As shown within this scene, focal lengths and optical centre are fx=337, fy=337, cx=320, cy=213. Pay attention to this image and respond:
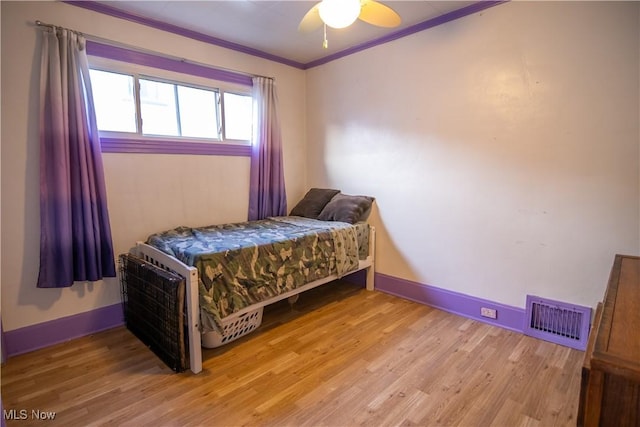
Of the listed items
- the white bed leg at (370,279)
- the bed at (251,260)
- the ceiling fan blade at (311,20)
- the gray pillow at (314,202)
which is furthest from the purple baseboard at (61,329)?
the ceiling fan blade at (311,20)

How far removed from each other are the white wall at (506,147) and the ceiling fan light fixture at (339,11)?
1360 millimetres

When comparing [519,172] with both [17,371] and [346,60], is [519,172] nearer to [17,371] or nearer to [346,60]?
[346,60]

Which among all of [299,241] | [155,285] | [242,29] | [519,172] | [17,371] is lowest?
[17,371]

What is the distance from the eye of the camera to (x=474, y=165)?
103 inches

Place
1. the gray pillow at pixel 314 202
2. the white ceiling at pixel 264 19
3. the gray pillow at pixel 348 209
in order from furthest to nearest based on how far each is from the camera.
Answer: the gray pillow at pixel 314 202 < the gray pillow at pixel 348 209 < the white ceiling at pixel 264 19

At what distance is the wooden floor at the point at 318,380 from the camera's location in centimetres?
166

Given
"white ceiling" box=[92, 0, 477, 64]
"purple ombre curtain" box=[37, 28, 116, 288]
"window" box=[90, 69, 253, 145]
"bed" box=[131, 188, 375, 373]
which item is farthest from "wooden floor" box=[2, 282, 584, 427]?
"white ceiling" box=[92, 0, 477, 64]

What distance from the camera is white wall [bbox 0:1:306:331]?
214 cm

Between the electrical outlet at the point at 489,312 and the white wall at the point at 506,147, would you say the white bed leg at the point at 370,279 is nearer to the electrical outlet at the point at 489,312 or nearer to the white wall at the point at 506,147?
the white wall at the point at 506,147

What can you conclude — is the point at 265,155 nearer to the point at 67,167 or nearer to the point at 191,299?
the point at 67,167

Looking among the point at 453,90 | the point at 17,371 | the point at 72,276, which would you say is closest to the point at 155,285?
the point at 72,276

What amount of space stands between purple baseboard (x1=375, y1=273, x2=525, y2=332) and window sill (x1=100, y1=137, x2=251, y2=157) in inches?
74.0

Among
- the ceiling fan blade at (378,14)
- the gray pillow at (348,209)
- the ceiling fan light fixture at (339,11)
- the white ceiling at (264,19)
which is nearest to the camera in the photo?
the ceiling fan light fixture at (339,11)

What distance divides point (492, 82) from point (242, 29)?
2.04 metres
